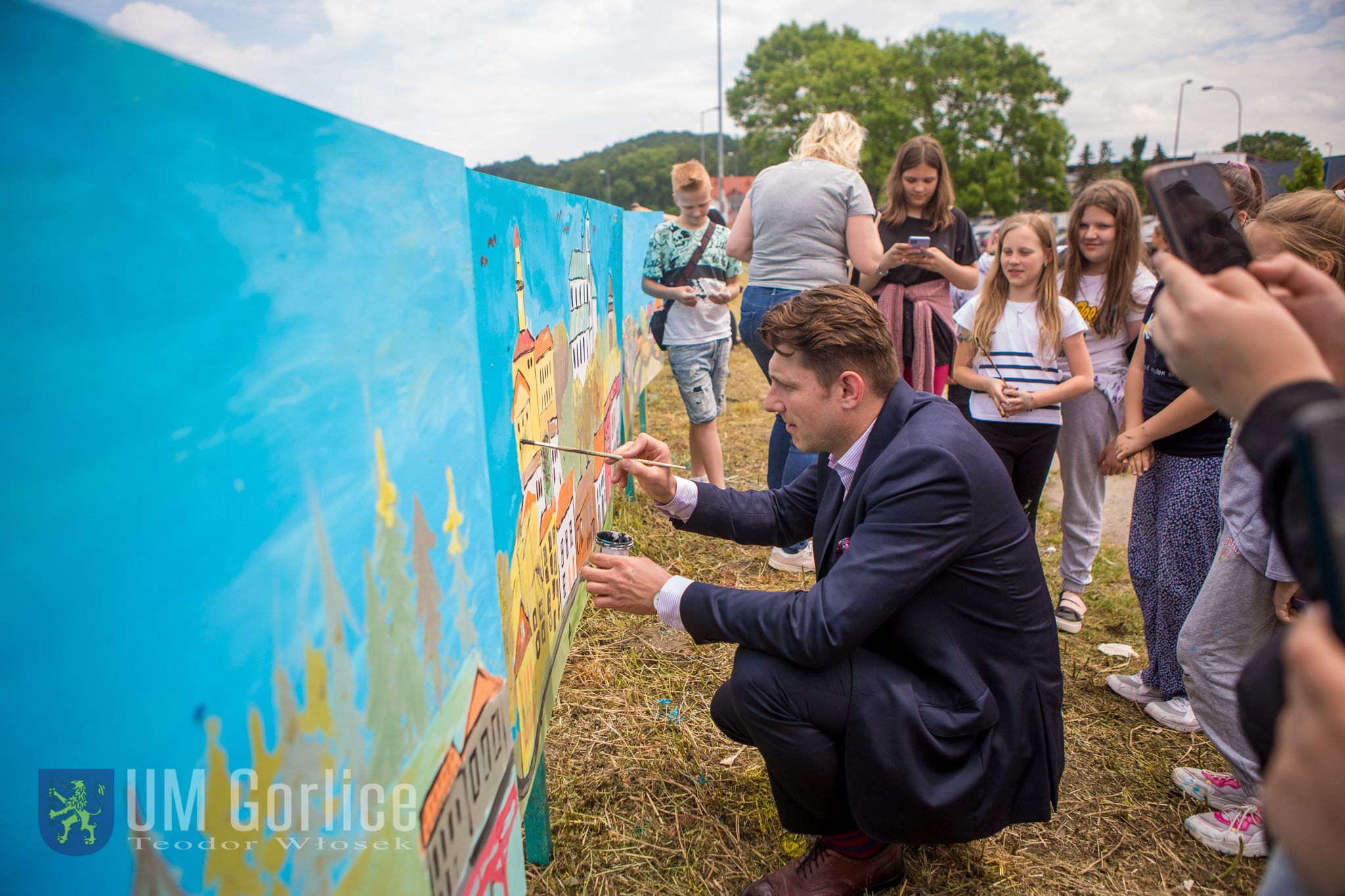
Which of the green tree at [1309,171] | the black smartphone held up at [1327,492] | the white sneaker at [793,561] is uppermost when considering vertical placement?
the green tree at [1309,171]

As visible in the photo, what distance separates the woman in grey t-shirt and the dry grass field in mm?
1048

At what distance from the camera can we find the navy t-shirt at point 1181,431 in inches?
105

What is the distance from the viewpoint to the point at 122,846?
667mm

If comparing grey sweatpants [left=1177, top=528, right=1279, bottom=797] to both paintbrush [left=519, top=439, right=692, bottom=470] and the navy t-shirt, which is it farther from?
paintbrush [left=519, top=439, right=692, bottom=470]

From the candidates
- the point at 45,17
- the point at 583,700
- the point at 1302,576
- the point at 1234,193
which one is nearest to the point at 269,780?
the point at 45,17

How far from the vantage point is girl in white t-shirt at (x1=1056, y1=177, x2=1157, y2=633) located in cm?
324

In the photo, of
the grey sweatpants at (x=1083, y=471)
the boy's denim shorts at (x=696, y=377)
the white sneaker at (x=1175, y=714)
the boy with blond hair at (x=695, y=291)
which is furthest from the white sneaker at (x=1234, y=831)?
the boy's denim shorts at (x=696, y=377)

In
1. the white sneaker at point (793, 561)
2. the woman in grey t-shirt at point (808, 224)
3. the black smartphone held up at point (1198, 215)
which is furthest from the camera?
the white sneaker at point (793, 561)

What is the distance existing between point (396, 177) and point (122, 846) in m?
0.92

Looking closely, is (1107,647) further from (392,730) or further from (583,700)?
(392,730)

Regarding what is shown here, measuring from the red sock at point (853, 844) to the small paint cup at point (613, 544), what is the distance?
90cm

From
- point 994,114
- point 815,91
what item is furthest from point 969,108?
point 815,91

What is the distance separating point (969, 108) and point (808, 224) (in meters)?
41.7

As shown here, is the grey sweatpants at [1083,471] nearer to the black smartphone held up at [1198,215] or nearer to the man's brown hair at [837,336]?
the man's brown hair at [837,336]
